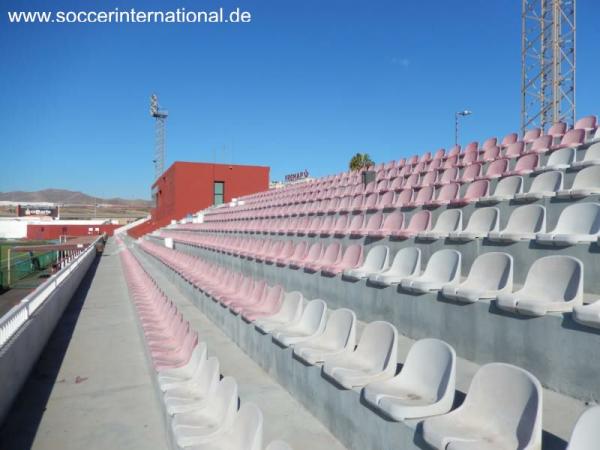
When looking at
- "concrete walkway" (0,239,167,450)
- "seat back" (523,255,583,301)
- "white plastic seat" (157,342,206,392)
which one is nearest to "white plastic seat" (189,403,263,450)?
"white plastic seat" (157,342,206,392)

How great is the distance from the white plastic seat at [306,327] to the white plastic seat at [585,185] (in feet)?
6.97

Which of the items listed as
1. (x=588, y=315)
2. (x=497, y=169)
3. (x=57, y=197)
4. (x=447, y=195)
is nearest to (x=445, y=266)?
(x=588, y=315)

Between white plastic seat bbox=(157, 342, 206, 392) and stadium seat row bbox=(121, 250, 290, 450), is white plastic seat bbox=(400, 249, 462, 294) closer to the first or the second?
stadium seat row bbox=(121, 250, 290, 450)

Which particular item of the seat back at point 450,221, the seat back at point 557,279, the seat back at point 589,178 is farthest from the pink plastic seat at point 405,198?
the seat back at point 557,279

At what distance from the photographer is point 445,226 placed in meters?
4.03

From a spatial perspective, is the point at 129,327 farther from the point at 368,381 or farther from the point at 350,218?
the point at 368,381

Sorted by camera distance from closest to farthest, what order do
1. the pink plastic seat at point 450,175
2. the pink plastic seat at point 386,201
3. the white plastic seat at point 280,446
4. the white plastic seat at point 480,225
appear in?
the white plastic seat at point 280,446, the white plastic seat at point 480,225, the pink plastic seat at point 386,201, the pink plastic seat at point 450,175

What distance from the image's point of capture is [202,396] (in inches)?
104

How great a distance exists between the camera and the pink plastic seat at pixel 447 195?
4.78m

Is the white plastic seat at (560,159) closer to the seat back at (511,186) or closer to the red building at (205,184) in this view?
the seat back at (511,186)

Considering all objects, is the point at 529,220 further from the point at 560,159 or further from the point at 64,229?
the point at 64,229

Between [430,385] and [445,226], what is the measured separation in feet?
7.88

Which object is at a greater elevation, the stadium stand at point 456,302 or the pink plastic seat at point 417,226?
the pink plastic seat at point 417,226

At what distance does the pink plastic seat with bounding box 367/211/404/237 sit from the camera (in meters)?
4.52
